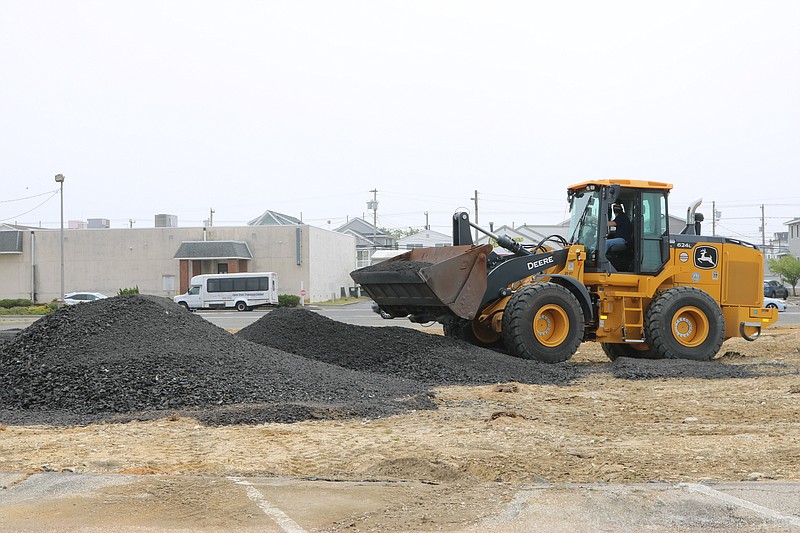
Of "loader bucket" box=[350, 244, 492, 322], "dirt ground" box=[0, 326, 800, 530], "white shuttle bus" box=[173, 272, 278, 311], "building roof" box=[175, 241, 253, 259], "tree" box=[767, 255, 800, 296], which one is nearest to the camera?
"dirt ground" box=[0, 326, 800, 530]

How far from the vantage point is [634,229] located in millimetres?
16359

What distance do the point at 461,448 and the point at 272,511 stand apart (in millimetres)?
2484

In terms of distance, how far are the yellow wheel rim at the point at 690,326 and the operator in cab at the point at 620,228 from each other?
154cm

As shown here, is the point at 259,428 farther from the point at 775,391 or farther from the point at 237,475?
the point at 775,391

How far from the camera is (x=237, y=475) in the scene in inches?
279

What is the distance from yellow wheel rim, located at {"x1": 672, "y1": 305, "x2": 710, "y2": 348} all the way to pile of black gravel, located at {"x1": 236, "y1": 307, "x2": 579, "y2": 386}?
8.04ft

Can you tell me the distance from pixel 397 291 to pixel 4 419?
22.4ft

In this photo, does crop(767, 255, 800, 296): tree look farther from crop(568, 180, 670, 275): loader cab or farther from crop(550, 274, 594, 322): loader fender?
crop(550, 274, 594, 322): loader fender

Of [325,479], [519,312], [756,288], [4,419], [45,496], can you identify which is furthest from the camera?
[756,288]

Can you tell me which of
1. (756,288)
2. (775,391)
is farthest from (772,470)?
(756,288)

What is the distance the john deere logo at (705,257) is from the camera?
1681cm

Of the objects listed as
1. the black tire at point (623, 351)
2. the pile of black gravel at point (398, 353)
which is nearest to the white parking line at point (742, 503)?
the pile of black gravel at point (398, 353)

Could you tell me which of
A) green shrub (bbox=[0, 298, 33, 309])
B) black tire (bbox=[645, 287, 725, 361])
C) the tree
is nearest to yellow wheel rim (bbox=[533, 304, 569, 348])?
black tire (bbox=[645, 287, 725, 361])

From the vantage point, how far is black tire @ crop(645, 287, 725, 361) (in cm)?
1593
